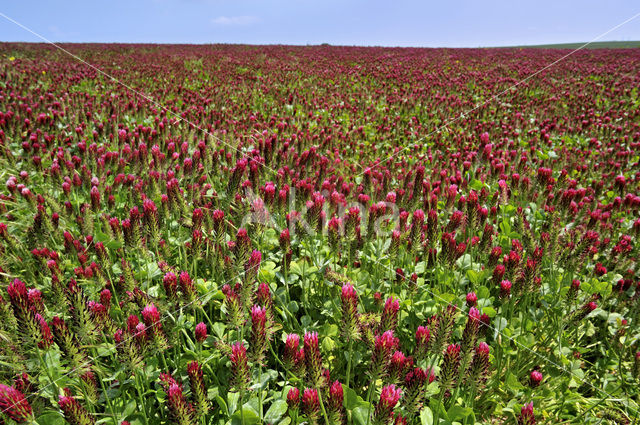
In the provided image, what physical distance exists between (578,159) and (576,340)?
4.27 meters

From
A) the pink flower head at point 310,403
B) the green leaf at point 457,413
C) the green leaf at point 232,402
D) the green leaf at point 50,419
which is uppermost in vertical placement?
the pink flower head at point 310,403

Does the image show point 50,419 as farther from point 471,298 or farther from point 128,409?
point 471,298

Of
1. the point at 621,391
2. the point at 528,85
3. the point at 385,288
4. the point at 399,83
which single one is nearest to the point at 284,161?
the point at 385,288

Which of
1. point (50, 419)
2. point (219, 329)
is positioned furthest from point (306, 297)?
point (50, 419)

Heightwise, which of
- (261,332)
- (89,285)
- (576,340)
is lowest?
(576,340)

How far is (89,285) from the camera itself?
7.26 ft

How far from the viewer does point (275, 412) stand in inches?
63.5

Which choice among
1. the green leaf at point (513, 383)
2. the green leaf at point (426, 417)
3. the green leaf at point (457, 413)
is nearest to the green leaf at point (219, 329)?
the green leaf at point (426, 417)

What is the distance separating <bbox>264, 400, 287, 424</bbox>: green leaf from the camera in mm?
1595

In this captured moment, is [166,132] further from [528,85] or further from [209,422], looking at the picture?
[528,85]

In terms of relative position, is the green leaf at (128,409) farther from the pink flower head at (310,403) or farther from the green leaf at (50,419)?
the pink flower head at (310,403)

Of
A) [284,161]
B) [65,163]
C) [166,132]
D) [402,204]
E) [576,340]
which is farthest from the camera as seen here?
[166,132]

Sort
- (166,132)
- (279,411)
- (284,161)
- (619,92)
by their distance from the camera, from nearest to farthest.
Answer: (279,411) < (284,161) < (166,132) < (619,92)

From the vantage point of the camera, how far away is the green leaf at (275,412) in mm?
1595
